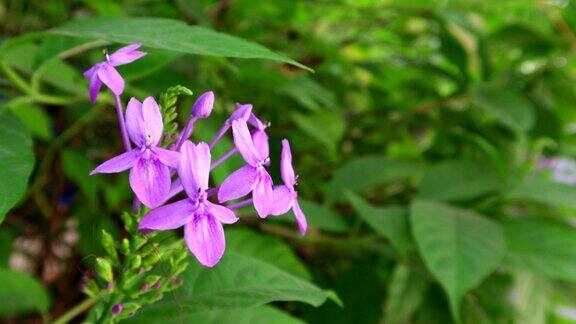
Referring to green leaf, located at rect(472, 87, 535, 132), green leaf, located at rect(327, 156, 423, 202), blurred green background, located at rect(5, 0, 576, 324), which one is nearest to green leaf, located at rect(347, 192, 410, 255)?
blurred green background, located at rect(5, 0, 576, 324)

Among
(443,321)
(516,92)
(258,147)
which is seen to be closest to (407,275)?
(443,321)

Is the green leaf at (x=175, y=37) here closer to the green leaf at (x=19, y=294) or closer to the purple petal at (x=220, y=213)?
the purple petal at (x=220, y=213)

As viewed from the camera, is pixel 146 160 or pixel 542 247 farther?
pixel 542 247

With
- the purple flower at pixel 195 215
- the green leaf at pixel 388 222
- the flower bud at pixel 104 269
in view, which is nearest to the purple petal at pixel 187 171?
the purple flower at pixel 195 215

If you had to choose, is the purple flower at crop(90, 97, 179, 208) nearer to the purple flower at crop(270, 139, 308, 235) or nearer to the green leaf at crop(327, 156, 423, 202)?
the purple flower at crop(270, 139, 308, 235)

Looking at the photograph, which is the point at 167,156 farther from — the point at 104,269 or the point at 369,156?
the point at 369,156

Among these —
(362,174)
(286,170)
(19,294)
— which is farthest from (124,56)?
(362,174)

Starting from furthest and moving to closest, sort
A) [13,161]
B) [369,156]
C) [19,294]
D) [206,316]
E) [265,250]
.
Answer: [369,156]
[265,250]
[19,294]
[206,316]
[13,161]
